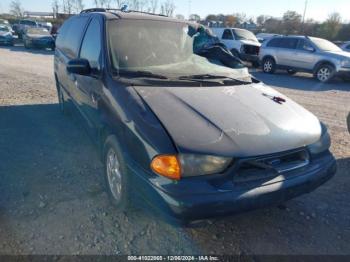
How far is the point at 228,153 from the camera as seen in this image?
2.21m

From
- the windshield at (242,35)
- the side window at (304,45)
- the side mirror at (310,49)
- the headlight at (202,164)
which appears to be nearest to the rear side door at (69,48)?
the headlight at (202,164)

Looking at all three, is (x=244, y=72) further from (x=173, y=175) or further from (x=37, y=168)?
(x=37, y=168)

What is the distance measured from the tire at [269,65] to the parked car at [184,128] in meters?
10.7

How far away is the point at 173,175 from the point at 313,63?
11.6m

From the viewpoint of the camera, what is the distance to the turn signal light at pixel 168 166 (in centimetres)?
216

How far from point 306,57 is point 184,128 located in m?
11.6

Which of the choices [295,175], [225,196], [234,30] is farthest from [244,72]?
[234,30]

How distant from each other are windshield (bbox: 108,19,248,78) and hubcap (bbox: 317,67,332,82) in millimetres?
9401

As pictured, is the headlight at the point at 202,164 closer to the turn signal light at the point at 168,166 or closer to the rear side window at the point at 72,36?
the turn signal light at the point at 168,166

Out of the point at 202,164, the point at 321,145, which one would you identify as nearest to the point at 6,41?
the point at 202,164

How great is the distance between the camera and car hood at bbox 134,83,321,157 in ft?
7.41

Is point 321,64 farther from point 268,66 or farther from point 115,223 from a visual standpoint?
point 115,223

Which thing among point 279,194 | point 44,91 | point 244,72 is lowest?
point 44,91

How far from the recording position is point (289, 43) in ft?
43.4
